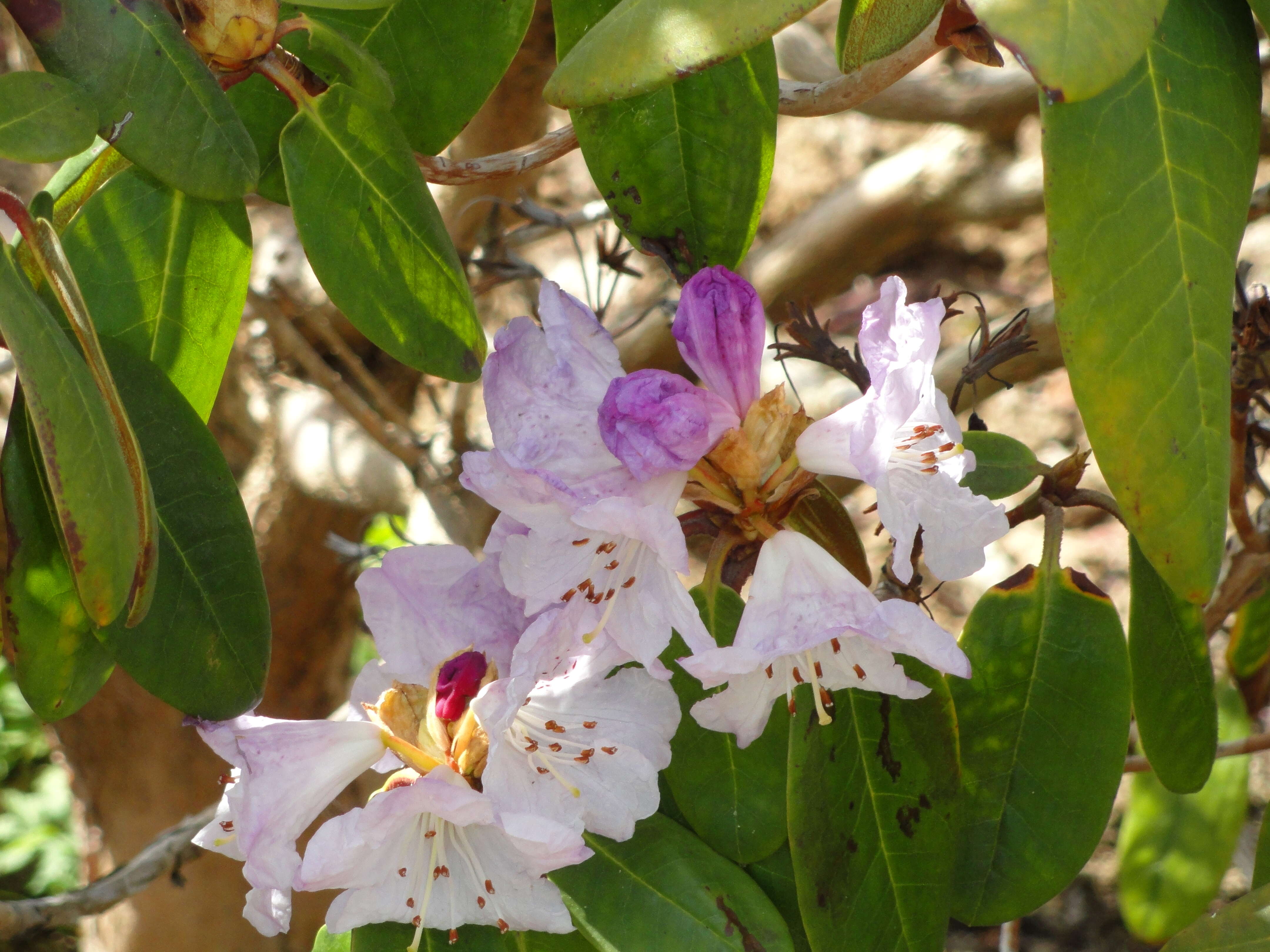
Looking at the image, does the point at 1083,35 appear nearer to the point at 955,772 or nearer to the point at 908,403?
the point at 908,403

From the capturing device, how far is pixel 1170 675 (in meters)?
0.84

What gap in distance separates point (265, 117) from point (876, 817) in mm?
657

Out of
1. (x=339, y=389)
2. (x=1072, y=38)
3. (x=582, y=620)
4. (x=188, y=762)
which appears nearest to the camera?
(x=1072, y=38)

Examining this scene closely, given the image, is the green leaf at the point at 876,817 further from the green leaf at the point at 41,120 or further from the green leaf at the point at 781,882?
the green leaf at the point at 41,120

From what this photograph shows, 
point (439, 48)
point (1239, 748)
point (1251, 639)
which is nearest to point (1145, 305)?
point (439, 48)

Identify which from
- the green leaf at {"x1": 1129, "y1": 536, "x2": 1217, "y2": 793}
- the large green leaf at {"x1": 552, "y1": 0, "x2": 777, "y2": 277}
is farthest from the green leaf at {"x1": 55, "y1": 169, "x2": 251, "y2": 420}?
the green leaf at {"x1": 1129, "y1": 536, "x2": 1217, "y2": 793}

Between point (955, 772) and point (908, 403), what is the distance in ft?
1.01

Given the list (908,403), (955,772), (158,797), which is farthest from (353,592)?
(908,403)

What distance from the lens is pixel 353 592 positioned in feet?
7.60

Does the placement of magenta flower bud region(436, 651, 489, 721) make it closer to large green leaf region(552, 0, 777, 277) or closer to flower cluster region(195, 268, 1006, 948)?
flower cluster region(195, 268, 1006, 948)

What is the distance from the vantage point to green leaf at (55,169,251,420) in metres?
0.78

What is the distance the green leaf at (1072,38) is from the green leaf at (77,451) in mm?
459

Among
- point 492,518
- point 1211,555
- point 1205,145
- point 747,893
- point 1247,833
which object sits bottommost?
point 1247,833

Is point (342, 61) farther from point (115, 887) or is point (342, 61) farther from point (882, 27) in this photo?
point (115, 887)
